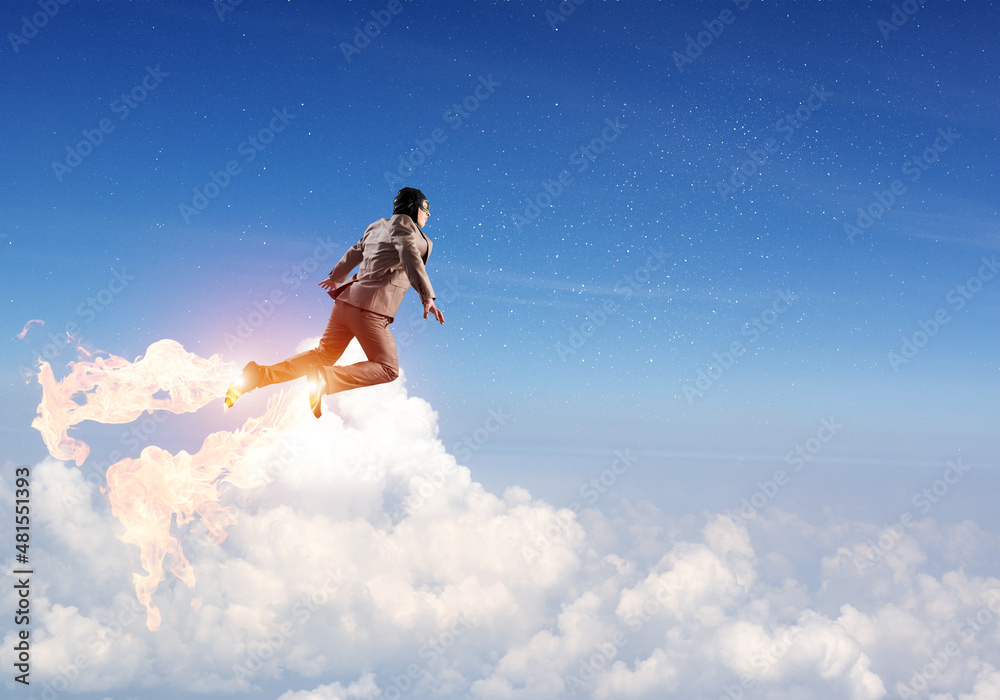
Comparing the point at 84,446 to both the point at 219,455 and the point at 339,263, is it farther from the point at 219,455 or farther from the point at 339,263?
the point at 339,263

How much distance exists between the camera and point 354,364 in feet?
23.2

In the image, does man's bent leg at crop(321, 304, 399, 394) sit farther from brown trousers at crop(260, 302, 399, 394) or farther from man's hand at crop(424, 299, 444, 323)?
man's hand at crop(424, 299, 444, 323)

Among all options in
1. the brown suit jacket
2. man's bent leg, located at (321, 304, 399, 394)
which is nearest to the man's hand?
the brown suit jacket

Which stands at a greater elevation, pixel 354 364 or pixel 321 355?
pixel 321 355

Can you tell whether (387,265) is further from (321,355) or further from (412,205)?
(321,355)

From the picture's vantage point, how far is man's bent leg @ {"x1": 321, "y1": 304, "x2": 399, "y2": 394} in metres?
6.92

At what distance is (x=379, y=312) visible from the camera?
23.1ft

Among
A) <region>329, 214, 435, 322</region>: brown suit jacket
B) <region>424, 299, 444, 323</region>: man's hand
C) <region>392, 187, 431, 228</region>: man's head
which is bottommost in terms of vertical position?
<region>424, 299, 444, 323</region>: man's hand

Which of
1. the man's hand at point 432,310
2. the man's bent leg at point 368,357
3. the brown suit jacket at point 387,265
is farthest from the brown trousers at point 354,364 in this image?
the man's hand at point 432,310

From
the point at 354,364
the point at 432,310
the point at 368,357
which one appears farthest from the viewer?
the point at 368,357

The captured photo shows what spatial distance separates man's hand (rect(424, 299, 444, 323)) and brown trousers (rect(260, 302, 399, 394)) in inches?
30.8

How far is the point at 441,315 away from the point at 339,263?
175 centimetres

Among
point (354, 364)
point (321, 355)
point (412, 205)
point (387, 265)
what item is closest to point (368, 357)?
point (354, 364)

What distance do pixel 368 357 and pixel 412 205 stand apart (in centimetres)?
172
